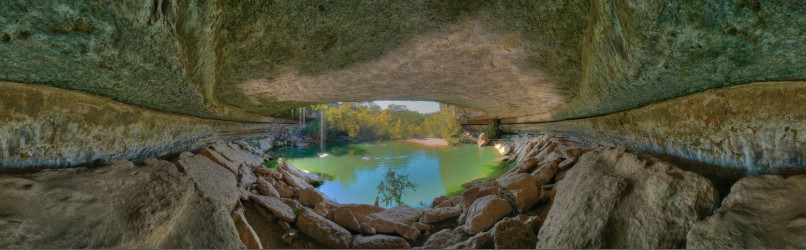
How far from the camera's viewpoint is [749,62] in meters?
1.38

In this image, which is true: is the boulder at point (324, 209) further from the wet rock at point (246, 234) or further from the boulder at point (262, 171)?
the boulder at point (262, 171)

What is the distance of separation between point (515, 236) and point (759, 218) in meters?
2.47

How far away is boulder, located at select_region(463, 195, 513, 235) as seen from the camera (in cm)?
463

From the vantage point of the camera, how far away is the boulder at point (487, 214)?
4.63m

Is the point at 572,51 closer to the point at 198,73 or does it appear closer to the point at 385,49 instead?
the point at 385,49

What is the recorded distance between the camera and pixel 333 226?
498 cm

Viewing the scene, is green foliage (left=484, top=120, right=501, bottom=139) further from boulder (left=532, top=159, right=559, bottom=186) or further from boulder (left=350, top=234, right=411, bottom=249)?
boulder (left=350, top=234, right=411, bottom=249)

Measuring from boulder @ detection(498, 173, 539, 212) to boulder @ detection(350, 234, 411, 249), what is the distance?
1.92 m

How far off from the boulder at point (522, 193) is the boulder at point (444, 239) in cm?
107

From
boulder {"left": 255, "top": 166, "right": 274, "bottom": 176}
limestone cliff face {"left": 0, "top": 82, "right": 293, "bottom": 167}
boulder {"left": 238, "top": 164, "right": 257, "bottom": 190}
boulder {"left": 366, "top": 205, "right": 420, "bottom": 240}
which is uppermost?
limestone cliff face {"left": 0, "top": 82, "right": 293, "bottom": 167}

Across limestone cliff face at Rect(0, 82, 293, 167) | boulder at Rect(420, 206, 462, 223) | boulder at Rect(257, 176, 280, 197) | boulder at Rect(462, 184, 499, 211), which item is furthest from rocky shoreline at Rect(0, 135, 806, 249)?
boulder at Rect(257, 176, 280, 197)

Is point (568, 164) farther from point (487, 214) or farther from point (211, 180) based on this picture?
point (211, 180)

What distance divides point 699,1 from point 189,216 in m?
3.46

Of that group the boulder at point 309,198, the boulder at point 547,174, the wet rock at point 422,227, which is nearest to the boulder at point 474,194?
the boulder at point 547,174
